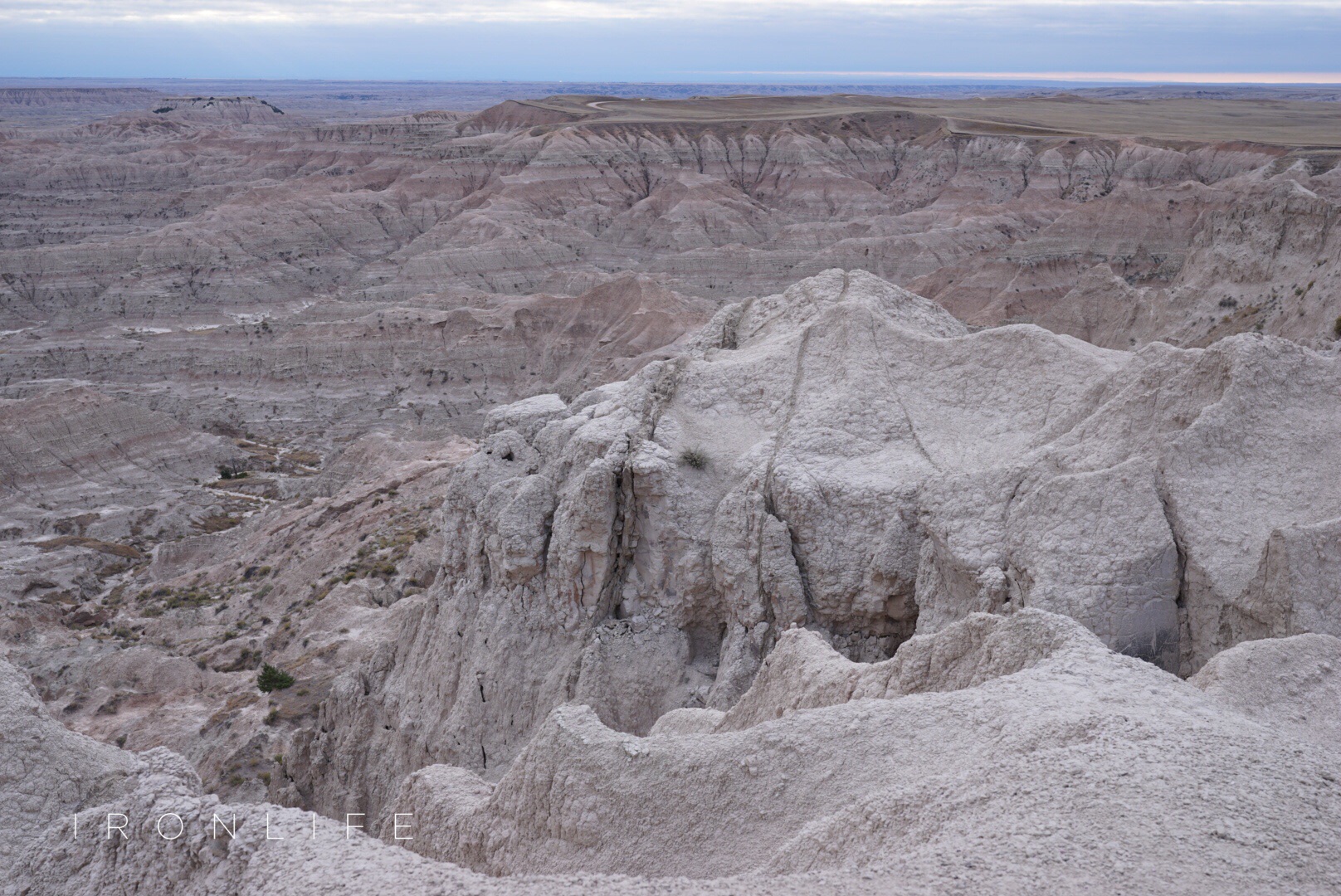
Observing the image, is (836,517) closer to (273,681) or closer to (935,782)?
(935,782)

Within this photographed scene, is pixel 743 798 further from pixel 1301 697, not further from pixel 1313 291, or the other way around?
pixel 1313 291

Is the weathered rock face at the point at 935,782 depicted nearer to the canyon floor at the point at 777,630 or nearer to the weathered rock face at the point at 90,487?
the canyon floor at the point at 777,630

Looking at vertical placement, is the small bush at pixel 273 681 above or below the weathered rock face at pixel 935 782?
below

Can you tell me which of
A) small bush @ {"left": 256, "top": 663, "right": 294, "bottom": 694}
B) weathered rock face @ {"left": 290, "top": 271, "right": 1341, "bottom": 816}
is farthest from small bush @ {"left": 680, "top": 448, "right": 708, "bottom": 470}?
small bush @ {"left": 256, "top": 663, "right": 294, "bottom": 694}

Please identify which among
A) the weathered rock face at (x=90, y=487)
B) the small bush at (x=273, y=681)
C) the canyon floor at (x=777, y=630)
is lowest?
the weathered rock face at (x=90, y=487)

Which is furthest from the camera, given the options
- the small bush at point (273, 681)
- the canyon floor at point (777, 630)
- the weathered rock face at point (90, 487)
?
the weathered rock face at point (90, 487)

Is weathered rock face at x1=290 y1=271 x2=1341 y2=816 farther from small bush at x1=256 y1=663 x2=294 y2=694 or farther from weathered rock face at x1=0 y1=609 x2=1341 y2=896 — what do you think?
small bush at x1=256 y1=663 x2=294 y2=694

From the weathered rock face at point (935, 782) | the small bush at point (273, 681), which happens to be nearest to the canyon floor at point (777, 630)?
the weathered rock face at point (935, 782)
